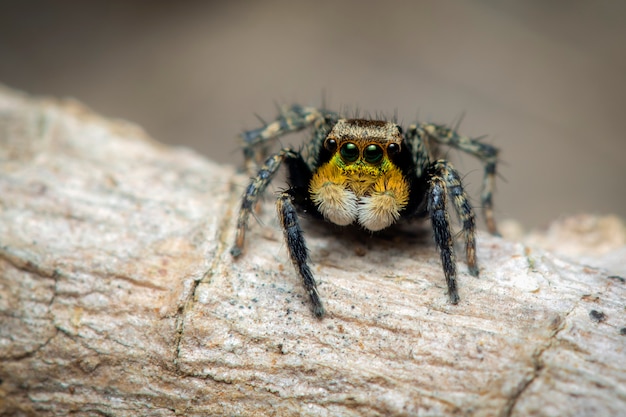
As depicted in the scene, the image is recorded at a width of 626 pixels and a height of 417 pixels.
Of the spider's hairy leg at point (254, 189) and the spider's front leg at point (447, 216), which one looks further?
the spider's hairy leg at point (254, 189)

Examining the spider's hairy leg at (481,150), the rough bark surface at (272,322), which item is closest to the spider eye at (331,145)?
the rough bark surface at (272,322)

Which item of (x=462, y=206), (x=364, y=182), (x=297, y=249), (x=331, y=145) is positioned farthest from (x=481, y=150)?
(x=297, y=249)

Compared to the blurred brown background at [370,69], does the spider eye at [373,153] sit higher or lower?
lower

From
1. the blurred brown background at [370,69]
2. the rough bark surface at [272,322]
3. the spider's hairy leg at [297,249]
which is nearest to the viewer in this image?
the rough bark surface at [272,322]

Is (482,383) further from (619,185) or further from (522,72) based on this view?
(522,72)

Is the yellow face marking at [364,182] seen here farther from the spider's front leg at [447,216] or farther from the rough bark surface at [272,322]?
the rough bark surface at [272,322]

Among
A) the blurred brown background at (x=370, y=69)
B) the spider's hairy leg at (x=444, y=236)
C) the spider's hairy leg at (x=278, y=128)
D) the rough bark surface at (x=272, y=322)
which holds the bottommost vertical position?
the rough bark surface at (x=272, y=322)

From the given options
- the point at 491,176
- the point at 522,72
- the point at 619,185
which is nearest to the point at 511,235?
the point at 491,176
